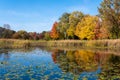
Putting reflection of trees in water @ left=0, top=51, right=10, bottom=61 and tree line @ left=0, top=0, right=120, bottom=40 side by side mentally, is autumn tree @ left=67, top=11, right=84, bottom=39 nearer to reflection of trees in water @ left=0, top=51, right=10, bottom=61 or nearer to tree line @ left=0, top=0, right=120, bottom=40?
tree line @ left=0, top=0, right=120, bottom=40

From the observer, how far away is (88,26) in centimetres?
6712

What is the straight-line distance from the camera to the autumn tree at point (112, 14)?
56.2 meters

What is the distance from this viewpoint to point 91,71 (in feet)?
60.6

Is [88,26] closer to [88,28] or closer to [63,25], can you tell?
[88,28]

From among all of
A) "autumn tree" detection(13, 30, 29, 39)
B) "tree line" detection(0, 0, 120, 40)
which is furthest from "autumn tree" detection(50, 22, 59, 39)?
"autumn tree" detection(13, 30, 29, 39)

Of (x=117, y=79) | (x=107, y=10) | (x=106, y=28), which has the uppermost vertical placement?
(x=107, y=10)

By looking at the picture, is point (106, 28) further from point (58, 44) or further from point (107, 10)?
point (58, 44)

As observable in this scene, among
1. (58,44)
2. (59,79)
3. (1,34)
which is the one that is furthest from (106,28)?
(1,34)

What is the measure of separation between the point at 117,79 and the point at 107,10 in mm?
43386

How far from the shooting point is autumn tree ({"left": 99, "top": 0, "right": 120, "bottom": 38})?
56.2m

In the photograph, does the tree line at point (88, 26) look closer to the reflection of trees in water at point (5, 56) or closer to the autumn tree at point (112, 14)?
the autumn tree at point (112, 14)

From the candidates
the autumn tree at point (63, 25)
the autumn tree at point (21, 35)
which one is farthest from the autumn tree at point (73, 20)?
the autumn tree at point (21, 35)

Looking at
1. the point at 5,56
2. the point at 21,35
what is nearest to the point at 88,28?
the point at 21,35

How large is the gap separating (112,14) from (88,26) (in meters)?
11.5
